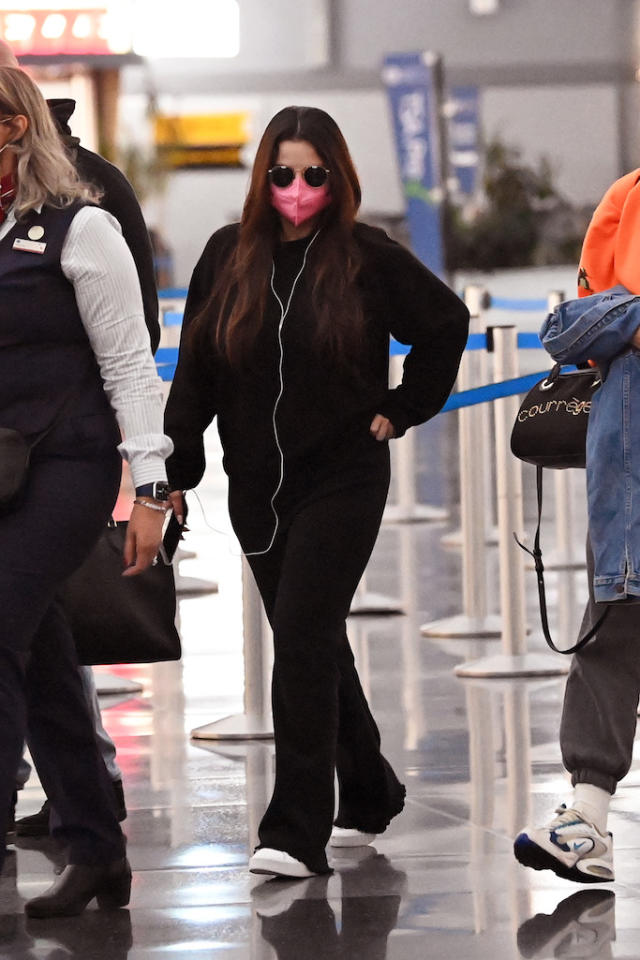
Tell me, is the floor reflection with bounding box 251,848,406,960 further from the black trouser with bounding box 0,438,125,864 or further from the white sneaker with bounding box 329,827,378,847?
the black trouser with bounding box 0,438,125,864

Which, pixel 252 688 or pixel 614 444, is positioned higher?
pixel 614 444

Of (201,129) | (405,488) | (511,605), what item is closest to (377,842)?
(511,605)

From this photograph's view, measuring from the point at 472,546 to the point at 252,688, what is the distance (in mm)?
1837


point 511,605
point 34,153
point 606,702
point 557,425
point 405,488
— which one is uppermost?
point 34,153

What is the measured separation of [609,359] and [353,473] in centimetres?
64

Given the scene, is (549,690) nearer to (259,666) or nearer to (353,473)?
(259,666)

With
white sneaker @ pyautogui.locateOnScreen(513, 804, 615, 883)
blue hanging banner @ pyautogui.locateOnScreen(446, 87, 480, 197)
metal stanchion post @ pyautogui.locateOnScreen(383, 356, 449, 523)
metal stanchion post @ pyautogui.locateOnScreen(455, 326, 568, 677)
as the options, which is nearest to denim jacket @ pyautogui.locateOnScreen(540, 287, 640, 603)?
white sneaker @ pyautogui.locateOnScreen(513, 804, 615, 883)

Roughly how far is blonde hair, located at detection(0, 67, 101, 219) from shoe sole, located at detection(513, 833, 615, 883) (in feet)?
5.63

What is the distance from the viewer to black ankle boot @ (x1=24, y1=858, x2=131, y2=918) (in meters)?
3.96

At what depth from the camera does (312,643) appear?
4160 millimetres

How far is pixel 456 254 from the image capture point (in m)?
28.6

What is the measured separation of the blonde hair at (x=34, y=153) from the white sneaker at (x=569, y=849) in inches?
67.4

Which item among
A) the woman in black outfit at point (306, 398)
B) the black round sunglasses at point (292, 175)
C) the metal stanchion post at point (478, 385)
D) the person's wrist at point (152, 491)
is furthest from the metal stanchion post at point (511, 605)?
the person's wrist at point (152, 491)

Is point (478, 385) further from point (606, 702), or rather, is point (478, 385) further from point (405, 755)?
point (606, 702)
